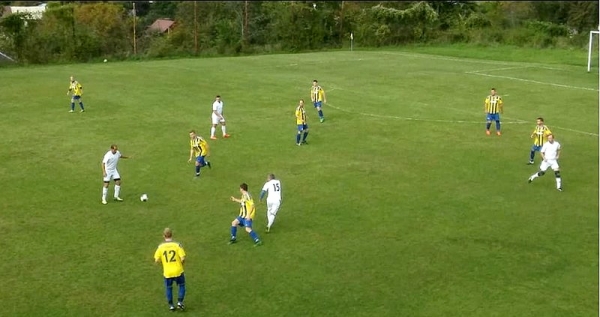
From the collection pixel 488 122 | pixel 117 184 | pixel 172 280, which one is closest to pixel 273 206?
pixel 172 280

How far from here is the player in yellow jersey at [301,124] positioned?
29.2 meters

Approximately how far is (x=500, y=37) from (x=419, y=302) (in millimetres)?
60647

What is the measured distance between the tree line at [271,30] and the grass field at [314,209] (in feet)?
79.7

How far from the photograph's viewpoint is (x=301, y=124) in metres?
29.4

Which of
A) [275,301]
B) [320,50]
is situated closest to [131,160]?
[275,301]

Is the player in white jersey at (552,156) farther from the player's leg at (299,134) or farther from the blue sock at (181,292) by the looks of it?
the blue sock at (181,292)

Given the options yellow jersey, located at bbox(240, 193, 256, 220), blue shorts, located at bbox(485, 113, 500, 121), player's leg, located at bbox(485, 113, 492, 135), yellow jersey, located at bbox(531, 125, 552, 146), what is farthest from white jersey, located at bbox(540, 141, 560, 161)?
yellow jersey, located at bbox(240, 193, 256, 220)

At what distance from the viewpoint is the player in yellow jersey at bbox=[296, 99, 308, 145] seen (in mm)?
29203

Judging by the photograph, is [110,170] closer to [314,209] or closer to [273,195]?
[273,195]

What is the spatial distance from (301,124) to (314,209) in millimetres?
8216

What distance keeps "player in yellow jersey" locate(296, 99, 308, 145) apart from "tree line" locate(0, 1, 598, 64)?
4132 cm

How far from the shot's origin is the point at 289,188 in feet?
78.7

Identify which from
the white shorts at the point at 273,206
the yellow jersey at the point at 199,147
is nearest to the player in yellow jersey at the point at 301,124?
the yellow jersey at the point at 199,147

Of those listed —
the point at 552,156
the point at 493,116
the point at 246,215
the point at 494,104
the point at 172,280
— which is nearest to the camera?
the point at 172,280
